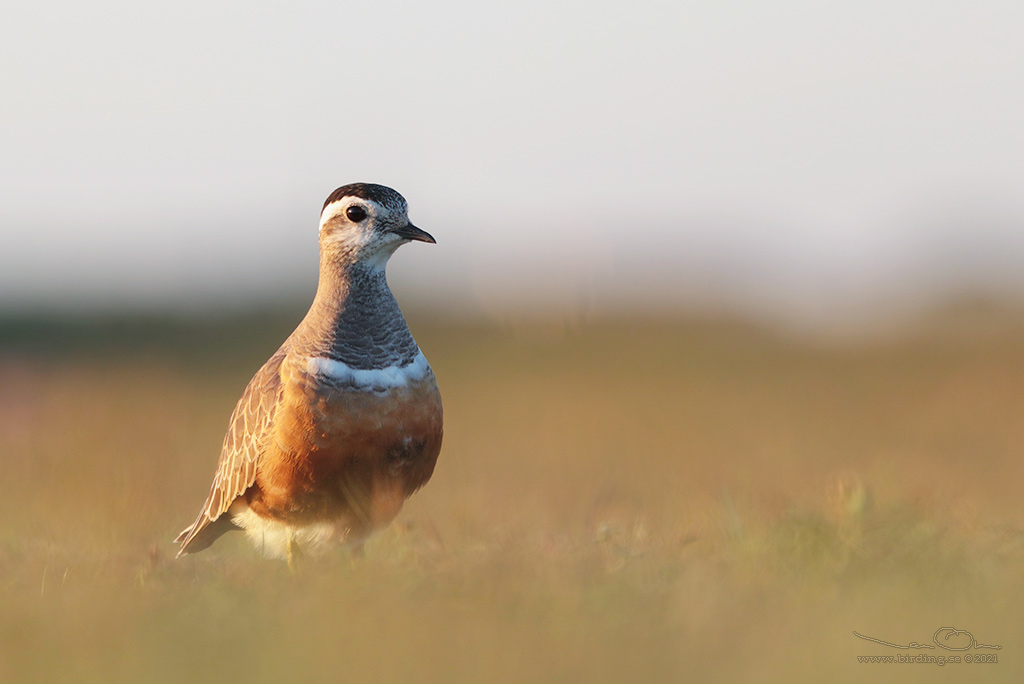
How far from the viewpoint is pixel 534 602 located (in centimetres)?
543

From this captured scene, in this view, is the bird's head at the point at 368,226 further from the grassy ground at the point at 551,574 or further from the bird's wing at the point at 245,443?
the grassy ground at the point at 551,574

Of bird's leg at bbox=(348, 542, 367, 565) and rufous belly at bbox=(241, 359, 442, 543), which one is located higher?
rufous belly at bbox=(241, 359, 442, 543)

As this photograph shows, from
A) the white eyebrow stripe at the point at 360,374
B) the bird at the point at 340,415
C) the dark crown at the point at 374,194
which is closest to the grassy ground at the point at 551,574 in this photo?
the bird at the point at 340,415

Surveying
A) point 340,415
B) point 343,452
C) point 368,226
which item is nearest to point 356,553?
point 343,452

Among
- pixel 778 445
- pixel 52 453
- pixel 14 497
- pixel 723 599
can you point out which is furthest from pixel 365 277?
pixel 778 445

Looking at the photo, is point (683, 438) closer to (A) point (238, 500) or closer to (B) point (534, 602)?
(A) point (238, 500)

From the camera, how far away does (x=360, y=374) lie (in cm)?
730

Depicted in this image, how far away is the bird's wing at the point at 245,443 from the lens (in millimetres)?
7547

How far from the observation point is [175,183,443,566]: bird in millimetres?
7191

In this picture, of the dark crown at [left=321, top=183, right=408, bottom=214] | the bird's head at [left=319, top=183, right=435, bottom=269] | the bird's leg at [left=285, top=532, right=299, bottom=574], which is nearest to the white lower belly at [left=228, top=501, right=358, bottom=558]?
the bird's leg at [left=285, top=532, right=299, bottom=574]

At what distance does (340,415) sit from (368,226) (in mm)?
1501

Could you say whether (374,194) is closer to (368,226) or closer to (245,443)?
(368,226)

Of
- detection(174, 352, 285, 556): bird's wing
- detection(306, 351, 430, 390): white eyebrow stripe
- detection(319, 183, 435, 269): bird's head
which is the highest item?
detection(319, 183, 435, 269): bird's head

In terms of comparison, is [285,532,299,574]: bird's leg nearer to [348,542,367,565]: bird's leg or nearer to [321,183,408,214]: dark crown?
[348,542,367,565]: bird's leg
